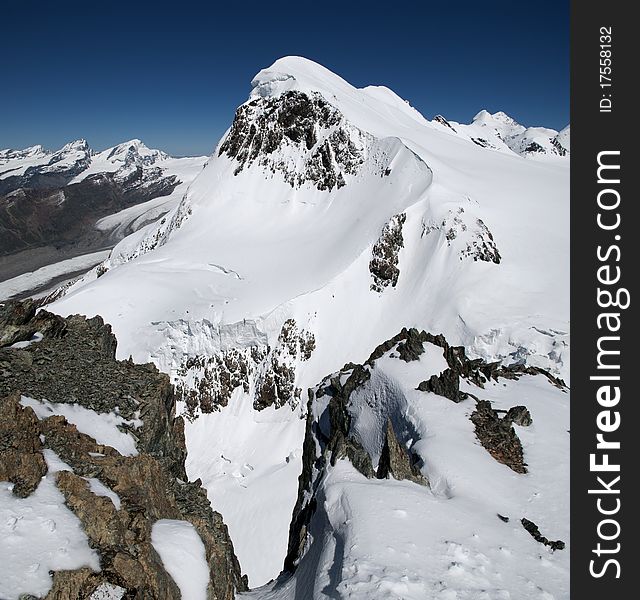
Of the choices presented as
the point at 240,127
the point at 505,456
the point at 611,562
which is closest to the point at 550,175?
the point at 240,127

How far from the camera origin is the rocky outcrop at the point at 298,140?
2233 inches

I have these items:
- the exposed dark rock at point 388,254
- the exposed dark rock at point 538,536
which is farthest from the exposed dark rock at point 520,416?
the exposed dark rock at point 388,254

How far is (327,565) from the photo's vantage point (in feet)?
35.7

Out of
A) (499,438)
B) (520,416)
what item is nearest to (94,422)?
(499,438)

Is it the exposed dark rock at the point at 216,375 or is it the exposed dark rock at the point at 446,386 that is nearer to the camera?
the exposed dark rock at the point at 446,386

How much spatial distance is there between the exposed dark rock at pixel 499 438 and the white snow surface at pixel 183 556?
34.7 feet

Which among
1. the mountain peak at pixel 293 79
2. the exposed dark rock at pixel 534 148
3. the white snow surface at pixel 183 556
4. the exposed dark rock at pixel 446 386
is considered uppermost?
the exposed dark rock at pixel 534 148

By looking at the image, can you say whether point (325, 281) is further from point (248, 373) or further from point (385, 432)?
point (385, 432)

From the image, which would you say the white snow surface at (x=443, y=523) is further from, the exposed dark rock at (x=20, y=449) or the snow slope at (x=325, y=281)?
the snow slope at (x=325, y=281)

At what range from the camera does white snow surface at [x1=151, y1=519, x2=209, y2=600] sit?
9938 mm

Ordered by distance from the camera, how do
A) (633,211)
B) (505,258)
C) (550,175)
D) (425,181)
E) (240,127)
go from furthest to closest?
1. (240,127)
2. (550,175)
3. (425,181)
4. (505,258)
5. (633,211)

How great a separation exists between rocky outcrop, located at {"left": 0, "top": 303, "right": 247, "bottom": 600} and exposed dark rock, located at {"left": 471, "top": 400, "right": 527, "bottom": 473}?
10.1m

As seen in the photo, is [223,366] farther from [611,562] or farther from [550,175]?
[550,175]

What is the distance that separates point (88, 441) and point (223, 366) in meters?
28.4
